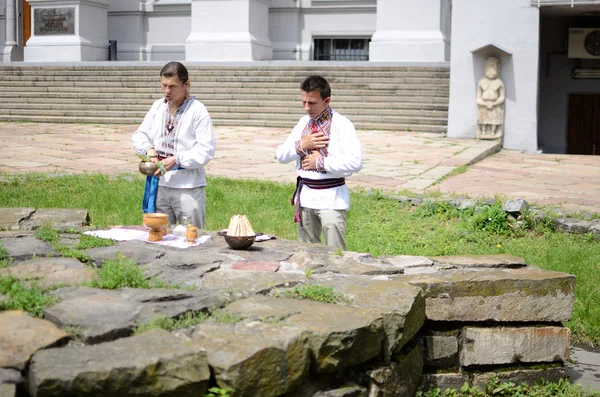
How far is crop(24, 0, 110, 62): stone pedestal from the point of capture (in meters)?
23.8

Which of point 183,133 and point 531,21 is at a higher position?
point 531,21

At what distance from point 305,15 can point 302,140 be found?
19.4m

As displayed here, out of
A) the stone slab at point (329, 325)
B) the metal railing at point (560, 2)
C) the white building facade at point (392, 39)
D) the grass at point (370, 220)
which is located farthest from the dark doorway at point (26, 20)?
the stone slab at point (329, 325)

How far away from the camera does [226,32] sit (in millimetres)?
22672

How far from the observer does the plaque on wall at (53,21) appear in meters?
24.0

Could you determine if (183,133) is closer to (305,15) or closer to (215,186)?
(215,186)

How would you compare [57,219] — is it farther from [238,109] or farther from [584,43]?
[584,43]

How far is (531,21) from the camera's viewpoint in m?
15.2

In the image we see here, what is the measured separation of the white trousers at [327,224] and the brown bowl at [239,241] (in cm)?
82

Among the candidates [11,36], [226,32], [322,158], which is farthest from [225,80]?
[322,158]

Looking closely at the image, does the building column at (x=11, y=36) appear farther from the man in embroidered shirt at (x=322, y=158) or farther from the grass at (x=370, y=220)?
the man in embroidered shirt at (x=322, y=158)

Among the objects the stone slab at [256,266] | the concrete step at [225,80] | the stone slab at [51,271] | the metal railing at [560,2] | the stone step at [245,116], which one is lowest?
the stone slab at [256,266]

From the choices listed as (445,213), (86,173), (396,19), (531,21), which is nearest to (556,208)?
(445,213)

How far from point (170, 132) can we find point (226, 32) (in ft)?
57.5
